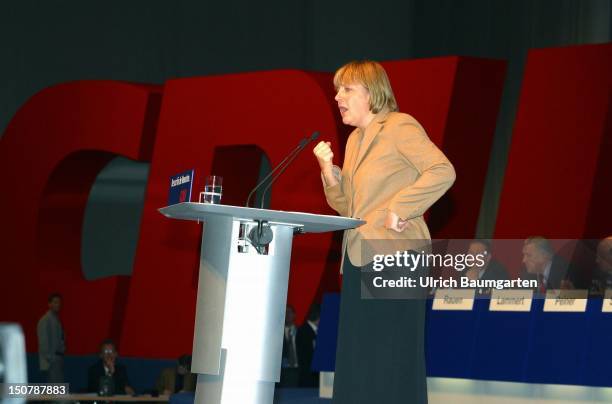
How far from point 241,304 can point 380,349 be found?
1.46 feet

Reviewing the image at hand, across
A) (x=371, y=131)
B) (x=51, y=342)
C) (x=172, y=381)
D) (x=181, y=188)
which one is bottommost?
(x=172, y=381)

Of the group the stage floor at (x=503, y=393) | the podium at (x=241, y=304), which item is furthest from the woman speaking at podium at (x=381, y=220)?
the stage floor at (x=503, y=393)

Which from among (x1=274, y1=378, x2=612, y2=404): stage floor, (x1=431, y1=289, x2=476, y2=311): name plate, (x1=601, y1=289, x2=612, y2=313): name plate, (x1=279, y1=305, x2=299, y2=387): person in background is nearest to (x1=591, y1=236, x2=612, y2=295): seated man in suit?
(x1=601, y1=289, x2=612, y2=313): name plate

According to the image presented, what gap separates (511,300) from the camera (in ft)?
16.9

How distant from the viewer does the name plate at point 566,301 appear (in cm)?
483

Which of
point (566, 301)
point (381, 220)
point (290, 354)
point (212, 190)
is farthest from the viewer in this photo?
point (290, 354)

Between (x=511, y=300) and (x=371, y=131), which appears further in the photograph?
(x=511, y=300)

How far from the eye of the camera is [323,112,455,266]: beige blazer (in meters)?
2.95

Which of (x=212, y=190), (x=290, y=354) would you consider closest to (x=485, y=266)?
(x=212, y=190)

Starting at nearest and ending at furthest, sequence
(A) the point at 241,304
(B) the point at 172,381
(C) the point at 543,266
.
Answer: (A) the point at 241,304, (C) the point at 543,266, (B) the point at 172,381

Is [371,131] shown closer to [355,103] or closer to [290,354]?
[355,103]

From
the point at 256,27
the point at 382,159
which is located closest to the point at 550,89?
the point at 382,159

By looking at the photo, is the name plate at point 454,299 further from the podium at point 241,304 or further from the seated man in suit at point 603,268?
the podium at point 241,304

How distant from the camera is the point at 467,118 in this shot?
8508 mm
